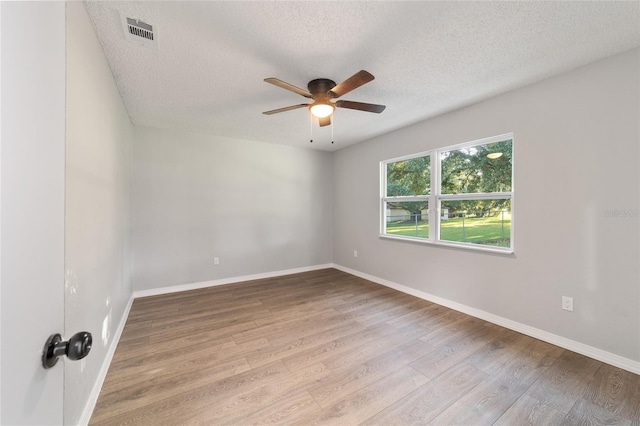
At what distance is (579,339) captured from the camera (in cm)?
215

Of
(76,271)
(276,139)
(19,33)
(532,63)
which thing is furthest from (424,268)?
(19,33)

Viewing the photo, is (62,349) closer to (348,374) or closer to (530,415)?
(348,374)

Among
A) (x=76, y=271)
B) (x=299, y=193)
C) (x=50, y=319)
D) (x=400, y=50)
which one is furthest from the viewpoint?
(x=299, y=193)

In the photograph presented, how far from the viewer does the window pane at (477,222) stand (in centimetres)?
271

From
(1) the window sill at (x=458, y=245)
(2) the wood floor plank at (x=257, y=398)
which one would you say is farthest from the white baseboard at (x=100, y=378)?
(1) the window sill at (x=458, y=245)

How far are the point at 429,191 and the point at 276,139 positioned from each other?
2.61m

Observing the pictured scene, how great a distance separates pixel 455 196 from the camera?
3.15 metres

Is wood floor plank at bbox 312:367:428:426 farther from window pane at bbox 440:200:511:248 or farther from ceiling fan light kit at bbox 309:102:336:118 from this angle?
ceiling fan light kit at bbox 309:102:336:118

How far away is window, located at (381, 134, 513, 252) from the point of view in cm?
273

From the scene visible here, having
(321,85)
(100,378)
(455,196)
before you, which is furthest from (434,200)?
(100,378)

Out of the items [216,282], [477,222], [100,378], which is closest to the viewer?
[100,378]

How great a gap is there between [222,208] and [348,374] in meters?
3.16

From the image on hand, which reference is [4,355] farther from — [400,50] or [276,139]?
[276,139]

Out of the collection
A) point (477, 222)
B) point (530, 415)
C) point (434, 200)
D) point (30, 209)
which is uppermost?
point (434, 200)
